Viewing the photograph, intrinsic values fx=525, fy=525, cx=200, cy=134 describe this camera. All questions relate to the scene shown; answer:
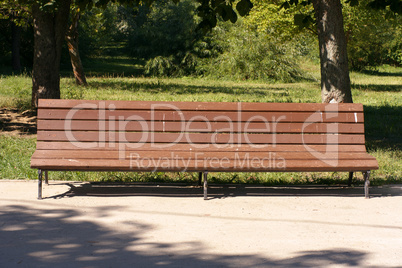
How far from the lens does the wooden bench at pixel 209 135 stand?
19.0 ft

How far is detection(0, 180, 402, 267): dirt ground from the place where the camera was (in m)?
3.98

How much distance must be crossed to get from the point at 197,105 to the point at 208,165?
785 millimetres

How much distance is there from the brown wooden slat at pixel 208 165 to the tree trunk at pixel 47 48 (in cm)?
506

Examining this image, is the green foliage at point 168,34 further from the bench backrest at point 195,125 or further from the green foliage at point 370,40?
the bench backrest at point 195,125

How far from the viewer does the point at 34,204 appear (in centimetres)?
545

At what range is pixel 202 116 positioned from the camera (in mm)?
6066

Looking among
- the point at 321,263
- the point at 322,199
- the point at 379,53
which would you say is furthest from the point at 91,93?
the point at 379,53

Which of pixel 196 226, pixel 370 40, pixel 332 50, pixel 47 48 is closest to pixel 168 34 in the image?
pixel 370 40

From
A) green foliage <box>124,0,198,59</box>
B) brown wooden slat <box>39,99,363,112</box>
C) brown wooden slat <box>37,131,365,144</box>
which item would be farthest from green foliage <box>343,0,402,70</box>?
brown wooden slat <box>37,131,365,144</box>

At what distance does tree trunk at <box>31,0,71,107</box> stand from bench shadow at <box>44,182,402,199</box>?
4.38 metres

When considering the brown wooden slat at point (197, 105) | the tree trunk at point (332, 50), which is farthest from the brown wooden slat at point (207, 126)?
the tree trunk at point (332, 50)

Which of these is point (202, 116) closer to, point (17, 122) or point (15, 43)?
point (17, 122)

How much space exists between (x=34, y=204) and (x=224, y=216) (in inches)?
78.0

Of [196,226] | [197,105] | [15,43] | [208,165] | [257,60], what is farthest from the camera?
[15,43]
